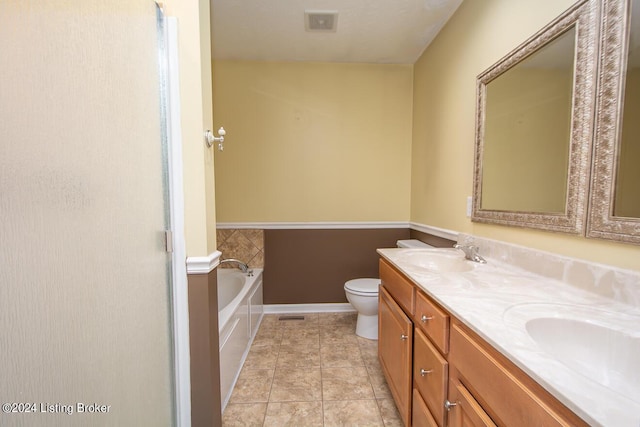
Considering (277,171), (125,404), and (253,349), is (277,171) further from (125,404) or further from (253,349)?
(125,404)

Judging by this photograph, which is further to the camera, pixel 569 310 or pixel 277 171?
pixel 277 171

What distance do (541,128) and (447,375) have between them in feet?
3.55

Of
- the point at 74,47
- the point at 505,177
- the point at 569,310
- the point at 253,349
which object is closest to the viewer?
the point at 74,47

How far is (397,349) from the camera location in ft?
4.18

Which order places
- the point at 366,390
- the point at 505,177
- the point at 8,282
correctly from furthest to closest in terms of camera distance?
the point at 366,390, the point at 505,177, the point at 8,282

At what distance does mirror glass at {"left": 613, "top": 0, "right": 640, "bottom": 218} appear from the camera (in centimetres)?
75

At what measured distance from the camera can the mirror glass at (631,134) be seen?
0.75 m

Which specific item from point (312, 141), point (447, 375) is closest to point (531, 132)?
point (447, 375)

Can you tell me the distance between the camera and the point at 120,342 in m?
0.77

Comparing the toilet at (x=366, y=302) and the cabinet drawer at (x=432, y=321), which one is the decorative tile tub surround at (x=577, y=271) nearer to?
the cabinet drawer at (x=432, y=321)

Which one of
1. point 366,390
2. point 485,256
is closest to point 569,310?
point 485,256

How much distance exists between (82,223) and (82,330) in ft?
0.88

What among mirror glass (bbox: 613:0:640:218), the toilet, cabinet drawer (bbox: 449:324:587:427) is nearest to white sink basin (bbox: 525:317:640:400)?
cabinet drawer (bbox: 449:324:587:427)

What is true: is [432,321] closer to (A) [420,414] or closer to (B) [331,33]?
(A) [420,414]
